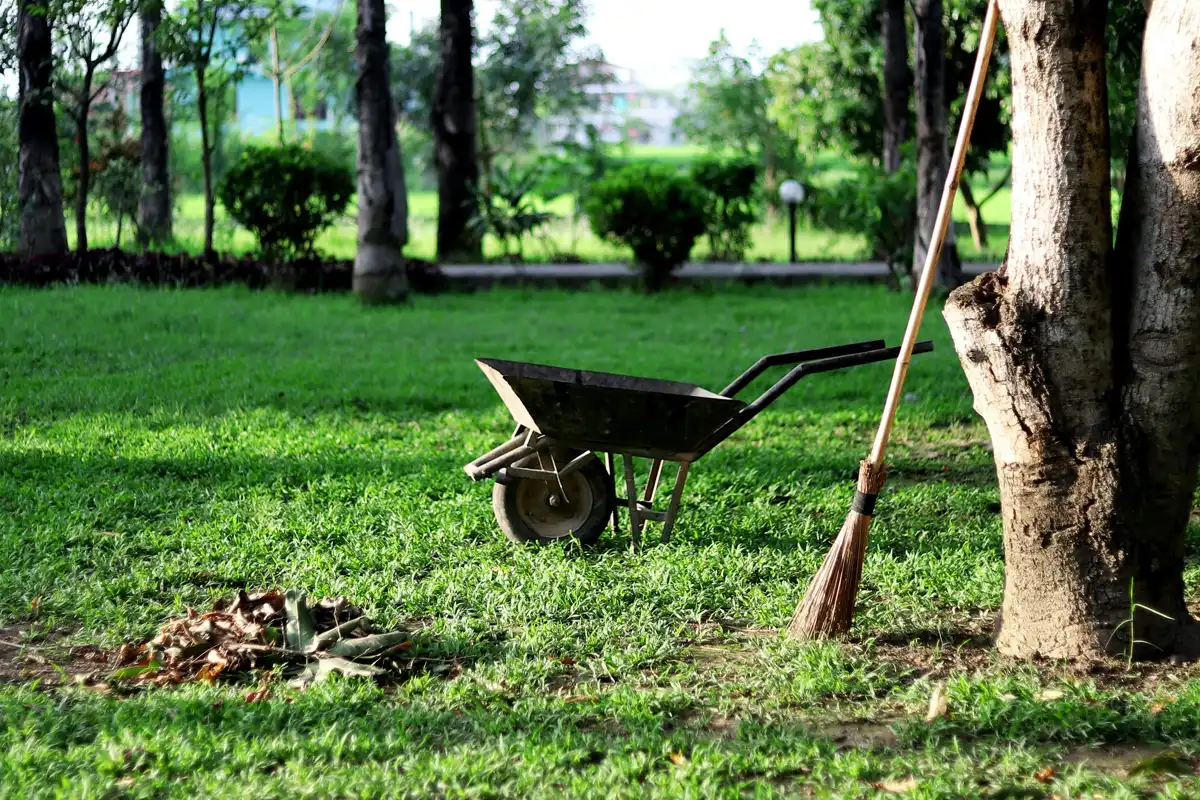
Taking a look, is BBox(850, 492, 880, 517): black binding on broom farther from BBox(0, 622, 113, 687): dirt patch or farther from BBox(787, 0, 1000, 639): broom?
BBox(0, 622, 113, 687): dirt patch

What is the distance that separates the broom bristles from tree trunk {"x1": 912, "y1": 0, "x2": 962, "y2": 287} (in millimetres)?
8900

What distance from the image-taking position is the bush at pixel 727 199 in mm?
16469

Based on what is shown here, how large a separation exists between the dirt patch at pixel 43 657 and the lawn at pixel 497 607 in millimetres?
17

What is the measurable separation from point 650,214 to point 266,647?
1093 centimetres

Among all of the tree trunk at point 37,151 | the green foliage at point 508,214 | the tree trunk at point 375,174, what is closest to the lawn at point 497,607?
the tree trunk at point 375,174

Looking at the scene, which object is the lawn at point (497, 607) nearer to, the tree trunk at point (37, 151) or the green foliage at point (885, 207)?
the tree trunk at point (37, 151)

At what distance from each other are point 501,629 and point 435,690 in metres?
0.54

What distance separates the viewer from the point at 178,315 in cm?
1096

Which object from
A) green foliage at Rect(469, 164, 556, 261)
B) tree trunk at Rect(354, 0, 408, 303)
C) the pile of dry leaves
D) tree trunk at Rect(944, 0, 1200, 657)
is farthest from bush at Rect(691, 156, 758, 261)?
the pile of dry leaves

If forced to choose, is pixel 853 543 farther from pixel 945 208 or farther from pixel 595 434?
pixel 595 434

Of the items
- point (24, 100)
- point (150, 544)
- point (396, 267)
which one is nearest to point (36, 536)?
point (150, 544)

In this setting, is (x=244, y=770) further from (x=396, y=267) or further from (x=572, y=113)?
(x=572, y=113)

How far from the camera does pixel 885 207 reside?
15039mm

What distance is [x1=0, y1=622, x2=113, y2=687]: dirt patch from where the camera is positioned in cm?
383
